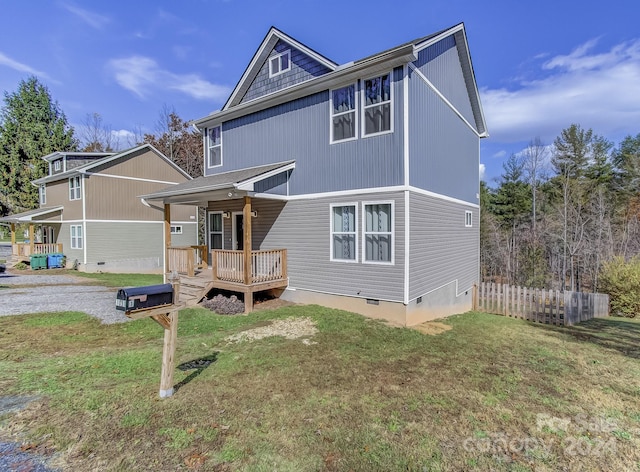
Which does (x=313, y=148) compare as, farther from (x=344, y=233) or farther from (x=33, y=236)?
(x=33, y=236)

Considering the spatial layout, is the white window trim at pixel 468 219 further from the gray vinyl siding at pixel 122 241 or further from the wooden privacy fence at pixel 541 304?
the gray vinyl siding at pixel 122 241

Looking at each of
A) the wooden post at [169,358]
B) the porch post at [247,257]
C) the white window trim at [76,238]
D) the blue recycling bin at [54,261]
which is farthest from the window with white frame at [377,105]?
the blue recycling bin at [54,261]

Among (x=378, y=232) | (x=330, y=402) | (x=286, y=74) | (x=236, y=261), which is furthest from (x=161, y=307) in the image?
(x=286, y=74)

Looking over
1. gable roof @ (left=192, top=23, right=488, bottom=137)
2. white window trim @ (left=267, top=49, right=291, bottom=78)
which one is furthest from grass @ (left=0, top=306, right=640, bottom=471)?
white window trim @ (left=267, top=49, right=291, bottom=78)

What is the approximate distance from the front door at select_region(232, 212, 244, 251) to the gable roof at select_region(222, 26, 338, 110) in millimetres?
4669

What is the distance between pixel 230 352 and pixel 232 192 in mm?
4978

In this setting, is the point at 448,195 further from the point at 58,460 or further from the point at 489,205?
the point at 489,205

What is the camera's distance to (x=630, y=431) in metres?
3.56

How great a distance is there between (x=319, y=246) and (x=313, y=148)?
305 cm

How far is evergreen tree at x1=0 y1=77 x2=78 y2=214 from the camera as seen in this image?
1188 inches

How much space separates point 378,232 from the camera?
8680 mm

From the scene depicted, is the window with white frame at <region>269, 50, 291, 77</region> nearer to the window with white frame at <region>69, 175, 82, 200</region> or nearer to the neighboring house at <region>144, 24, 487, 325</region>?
the neighboring house at <region>144, 24, 487, 325</region>

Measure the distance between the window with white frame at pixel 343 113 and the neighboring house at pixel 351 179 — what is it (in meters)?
0.03

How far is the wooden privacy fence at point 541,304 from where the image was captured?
1092 centimetres
